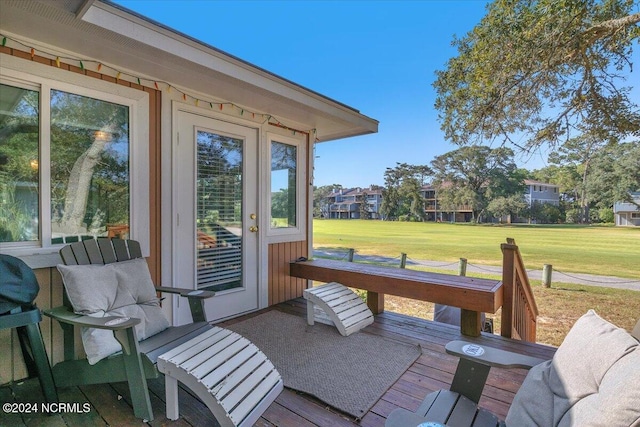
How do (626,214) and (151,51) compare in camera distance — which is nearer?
(151,51)

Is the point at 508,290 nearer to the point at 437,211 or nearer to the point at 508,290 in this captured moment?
the point at 508,290

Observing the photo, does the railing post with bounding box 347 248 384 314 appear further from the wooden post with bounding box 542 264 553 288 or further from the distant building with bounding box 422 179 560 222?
the distant building with bounding box 422 179 560 222

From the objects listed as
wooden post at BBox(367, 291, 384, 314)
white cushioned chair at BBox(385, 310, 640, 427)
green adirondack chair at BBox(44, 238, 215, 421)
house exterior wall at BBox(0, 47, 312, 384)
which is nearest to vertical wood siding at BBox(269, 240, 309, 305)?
house exterior wall at BBox(0, 47, 312, 384)

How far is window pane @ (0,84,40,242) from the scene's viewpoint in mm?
2018

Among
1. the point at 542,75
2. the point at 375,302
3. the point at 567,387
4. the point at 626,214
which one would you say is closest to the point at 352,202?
the point at 626,214

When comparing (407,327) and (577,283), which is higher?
(407,327)

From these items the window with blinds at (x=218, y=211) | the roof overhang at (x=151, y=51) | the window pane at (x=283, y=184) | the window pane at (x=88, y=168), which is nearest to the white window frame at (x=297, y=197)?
the window pane at (x=283, y=184)

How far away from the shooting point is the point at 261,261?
362 cm

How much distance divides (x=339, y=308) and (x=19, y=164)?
2.72 meters

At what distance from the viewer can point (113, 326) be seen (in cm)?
155

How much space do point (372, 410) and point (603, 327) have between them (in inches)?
48.3

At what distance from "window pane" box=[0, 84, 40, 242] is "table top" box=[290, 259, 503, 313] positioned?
261cm

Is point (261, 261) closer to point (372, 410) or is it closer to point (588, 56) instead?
point (372, 410)

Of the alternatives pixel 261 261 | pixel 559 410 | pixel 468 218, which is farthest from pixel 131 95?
pixel 468 218
